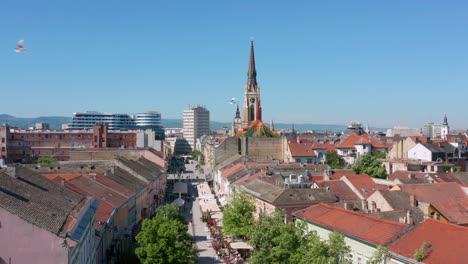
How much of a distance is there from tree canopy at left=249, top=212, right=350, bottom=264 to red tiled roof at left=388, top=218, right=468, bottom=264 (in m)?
3.41

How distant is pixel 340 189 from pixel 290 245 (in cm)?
2341

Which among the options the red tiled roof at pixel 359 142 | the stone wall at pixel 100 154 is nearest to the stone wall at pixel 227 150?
the stone wall at pixel 100 154

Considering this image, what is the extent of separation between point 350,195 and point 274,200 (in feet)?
34.7

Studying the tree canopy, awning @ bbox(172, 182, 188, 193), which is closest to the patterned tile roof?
the tree canopy

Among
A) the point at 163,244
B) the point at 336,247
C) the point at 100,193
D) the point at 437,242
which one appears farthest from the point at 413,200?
the point at 100,193

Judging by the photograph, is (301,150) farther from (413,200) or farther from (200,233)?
(413,200)

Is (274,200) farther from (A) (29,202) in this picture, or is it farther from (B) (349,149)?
(B) (349,149)

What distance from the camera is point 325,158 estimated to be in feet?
366

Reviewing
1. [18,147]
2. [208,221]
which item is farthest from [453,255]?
[18,147]

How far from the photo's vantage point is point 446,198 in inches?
1913

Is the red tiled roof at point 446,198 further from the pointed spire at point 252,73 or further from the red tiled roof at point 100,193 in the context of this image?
the pointed spire at point 252,73

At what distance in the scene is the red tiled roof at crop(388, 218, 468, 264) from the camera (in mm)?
26477

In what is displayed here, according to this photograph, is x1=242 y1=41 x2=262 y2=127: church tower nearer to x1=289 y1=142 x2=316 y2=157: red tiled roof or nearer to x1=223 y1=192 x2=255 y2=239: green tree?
x1=289 y1=142 x2=316 y2=157: red tiled roof

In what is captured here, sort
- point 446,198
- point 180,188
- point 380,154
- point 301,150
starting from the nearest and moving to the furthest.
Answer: point 446,198, point 180,188, point 301,150, point 380,154
